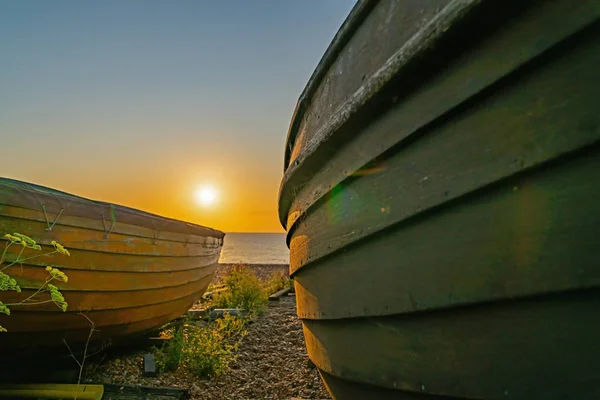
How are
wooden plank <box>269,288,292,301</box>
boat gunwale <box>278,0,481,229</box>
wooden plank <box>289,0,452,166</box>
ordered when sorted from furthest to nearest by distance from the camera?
wooden plank <box>269,288,292,301</box> → wooden plank <box>289,0,452,166</box> → boat gunwale <box>278,0,481,229</box>

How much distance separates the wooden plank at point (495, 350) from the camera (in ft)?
2.27

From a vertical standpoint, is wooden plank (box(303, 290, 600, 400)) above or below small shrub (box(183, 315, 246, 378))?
below

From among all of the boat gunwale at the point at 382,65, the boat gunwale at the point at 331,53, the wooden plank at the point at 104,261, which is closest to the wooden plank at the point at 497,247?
the boat gunwale at the point at 382,65

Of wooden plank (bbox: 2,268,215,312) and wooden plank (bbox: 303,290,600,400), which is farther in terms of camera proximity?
wooden plank (bbox: 2,268,215,312)

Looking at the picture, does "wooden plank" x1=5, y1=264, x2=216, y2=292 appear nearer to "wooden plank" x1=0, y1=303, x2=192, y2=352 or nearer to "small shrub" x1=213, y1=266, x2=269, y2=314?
"wooden plank" x1=0, y1=303, x2=192, y2=352

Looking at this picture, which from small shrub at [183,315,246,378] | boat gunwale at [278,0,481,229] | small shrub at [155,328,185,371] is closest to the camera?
boat gunwale at [278,0,481,229]

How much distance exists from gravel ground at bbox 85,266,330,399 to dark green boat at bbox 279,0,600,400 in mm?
2179

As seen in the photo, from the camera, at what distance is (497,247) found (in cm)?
78

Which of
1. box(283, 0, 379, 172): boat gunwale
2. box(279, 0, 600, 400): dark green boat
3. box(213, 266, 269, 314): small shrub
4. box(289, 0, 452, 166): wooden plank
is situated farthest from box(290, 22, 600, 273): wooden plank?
box(213, 266, 269, 314): small shrub

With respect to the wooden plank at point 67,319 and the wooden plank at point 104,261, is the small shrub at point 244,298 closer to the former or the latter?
the wooden plank at point 104,261

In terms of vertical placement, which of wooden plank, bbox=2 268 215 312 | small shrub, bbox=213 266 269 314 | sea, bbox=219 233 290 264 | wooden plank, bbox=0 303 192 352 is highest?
sea, bbox=219 233 290 264

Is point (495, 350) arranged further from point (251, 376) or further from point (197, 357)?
point (197, 357)

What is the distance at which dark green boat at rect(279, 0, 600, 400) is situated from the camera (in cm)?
69

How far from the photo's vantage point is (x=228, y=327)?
4926 millimetres
